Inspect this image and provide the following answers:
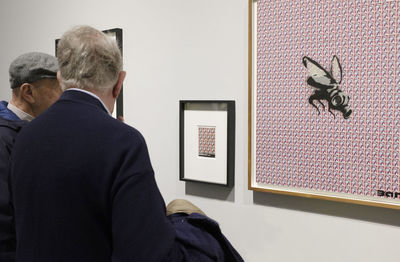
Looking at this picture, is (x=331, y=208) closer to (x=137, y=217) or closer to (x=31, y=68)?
(x=137, y=217)

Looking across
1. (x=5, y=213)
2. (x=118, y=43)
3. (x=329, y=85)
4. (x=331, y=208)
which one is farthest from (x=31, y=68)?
(x=331, y=208)

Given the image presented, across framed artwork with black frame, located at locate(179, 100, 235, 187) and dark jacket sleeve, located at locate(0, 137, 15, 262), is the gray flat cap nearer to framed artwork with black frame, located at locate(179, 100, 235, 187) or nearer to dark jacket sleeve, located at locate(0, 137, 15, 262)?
dark jacket sleeve, located at locate(0, 137, 15, 262)

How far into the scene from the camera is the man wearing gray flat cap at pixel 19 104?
107cm

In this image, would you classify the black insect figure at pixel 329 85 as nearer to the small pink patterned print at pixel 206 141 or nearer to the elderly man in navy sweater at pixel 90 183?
the small pink patterned print at pixel 206 141

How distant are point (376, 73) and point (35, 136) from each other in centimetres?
84

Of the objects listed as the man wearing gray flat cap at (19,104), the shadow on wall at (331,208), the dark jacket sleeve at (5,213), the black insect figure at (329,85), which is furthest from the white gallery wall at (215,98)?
the dark jacket sleeve at (5,213)

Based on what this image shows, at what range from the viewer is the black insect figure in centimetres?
113

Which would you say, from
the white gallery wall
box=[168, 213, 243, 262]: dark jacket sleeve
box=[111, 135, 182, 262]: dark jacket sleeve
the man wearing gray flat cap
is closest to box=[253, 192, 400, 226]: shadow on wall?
the white gallery wall

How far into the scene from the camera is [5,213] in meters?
1.05

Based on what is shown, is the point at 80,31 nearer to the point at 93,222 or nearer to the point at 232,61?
the point at 93,222

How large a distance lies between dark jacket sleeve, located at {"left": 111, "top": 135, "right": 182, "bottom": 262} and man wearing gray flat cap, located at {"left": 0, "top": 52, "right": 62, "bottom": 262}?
0.47 meters

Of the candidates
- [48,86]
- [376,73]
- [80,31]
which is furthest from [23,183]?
[376,73]

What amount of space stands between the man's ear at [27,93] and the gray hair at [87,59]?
0.43m

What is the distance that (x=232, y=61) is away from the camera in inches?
53.0
